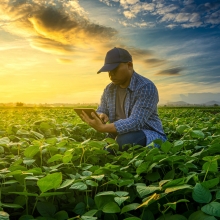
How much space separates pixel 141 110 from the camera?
3926 millimetres

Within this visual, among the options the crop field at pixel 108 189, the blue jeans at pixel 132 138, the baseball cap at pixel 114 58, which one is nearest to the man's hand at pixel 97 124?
the blue jeans at pixel 132 138

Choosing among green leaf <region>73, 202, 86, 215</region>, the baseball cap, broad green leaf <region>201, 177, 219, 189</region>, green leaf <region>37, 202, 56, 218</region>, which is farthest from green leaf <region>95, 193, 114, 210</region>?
the baseball cap

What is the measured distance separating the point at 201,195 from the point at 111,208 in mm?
455

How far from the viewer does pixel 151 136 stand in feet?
13.0

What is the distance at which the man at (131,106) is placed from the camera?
12.6 feet

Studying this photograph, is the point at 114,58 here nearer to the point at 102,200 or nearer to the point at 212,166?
the point at 212,166

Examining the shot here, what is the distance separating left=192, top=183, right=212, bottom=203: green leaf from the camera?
1512 mm

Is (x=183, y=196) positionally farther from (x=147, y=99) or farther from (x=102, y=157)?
(x=147, y=99)

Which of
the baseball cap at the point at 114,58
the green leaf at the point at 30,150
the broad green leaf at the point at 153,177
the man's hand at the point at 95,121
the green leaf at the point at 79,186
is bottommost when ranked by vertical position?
the broad green leaf at the point at 153,177

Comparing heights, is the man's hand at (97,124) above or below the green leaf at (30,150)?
above

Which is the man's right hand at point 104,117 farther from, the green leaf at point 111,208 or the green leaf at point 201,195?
the green leaf at point 201,195

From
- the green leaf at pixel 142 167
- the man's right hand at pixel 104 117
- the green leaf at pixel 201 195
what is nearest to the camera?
the green leaf at pixel 201 195

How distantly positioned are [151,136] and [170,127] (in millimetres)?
1829

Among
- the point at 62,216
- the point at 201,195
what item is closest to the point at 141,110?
the point at 62,216
